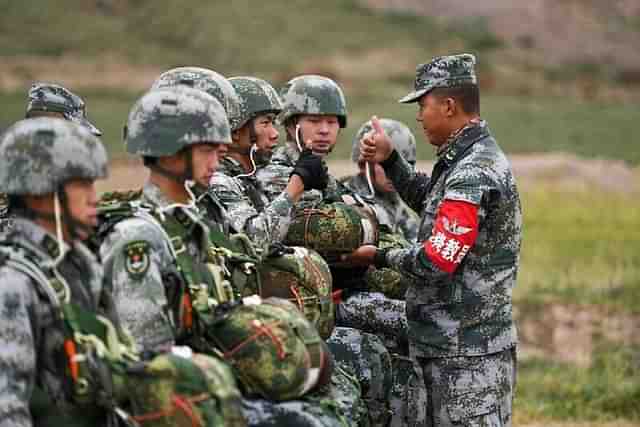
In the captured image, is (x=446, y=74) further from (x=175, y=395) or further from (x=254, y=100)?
(x=175, y=395)

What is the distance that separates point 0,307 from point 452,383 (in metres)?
3.16

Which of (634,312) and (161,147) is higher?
(161,147)

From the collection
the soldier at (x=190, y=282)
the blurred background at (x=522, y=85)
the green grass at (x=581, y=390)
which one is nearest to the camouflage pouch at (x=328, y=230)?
the soldier at (x=190, y=282)

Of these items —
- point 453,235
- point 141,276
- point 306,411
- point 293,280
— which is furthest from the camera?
point 453,235

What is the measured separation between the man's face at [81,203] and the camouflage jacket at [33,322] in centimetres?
10

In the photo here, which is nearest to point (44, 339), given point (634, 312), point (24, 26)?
point (634, 312)

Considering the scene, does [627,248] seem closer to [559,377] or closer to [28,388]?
[559,377]

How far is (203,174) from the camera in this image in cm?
560

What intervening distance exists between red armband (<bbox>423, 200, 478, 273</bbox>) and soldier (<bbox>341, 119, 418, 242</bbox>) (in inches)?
101

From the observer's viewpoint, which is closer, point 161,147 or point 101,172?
point 101,172

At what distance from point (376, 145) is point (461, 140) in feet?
2.97

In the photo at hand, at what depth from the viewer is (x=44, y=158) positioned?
15.8ft

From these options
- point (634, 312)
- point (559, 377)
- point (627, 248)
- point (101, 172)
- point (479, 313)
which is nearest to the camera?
point (101, 172)

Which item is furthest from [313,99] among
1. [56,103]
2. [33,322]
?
[33,322]
